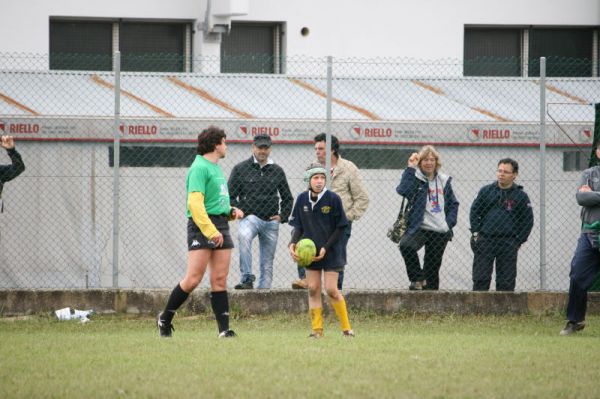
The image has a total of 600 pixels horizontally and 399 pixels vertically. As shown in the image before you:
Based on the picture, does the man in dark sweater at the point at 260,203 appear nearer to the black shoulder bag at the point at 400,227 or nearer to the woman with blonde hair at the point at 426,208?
the black shoulder bag at the point at 400,227

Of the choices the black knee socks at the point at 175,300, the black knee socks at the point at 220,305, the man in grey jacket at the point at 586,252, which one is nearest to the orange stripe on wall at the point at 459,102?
the man in grey jacket at the point at 586,252

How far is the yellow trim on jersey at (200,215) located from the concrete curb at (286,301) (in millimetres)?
3165

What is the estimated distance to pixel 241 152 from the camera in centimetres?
1581

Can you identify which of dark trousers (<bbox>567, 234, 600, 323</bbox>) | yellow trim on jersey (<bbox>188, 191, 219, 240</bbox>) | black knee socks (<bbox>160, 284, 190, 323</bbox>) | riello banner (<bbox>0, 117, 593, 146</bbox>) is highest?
riello banner (<bbox>0, 117, 593, 146</bbox>)

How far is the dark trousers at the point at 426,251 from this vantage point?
1400cm

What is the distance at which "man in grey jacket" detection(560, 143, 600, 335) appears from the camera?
11.8 meters

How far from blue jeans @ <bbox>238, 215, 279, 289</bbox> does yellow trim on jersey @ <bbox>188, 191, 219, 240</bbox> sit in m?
3.18

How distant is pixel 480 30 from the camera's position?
22453mm

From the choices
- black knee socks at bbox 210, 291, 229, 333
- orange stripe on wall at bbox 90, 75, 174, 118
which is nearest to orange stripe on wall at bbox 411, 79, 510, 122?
orange stripe on wall at bbox 90, 75, 174, 118

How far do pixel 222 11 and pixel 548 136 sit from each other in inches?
243

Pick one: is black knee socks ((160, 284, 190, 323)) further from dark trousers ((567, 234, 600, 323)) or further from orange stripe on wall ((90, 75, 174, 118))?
orange stripe on wall ((90, 75, 174, 118))

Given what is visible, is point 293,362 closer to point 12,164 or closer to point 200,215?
point 200,215

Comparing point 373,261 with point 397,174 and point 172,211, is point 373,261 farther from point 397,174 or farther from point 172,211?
point 172,211

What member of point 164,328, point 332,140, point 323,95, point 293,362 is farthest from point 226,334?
point 323,95
